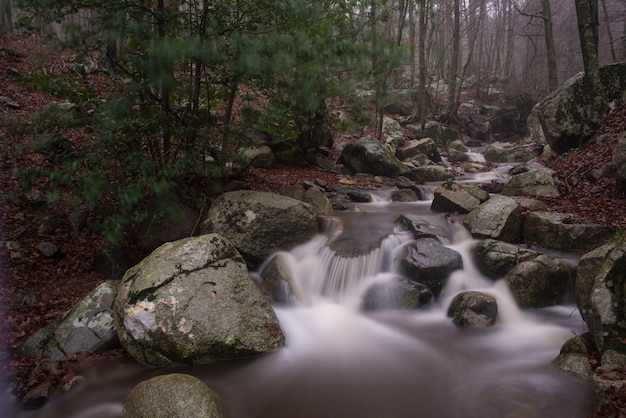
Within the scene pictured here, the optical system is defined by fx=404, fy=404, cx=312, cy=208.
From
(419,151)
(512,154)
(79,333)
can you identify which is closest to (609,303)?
(79,333)

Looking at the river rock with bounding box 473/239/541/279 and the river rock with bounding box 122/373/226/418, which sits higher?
the river rock with bounding box 473/239/541/279

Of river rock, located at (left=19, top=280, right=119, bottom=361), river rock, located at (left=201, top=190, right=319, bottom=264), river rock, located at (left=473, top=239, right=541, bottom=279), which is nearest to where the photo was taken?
river rock, located at (left=19, top=280, right=119, bottom=361)

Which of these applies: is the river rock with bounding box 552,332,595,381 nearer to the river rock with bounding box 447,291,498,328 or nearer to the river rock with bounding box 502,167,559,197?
the river rock with bounding box 447,291,498,328

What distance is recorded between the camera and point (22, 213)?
7.24 m

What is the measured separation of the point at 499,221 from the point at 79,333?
6509 millimetres

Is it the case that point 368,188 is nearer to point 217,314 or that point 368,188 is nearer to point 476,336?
point 476,336

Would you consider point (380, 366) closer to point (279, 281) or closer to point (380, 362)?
point (380, 362)

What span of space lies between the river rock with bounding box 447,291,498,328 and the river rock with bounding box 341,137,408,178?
761cm

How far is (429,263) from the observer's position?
6.20 meters

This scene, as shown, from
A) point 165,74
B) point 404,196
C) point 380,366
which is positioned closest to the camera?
point 380,366

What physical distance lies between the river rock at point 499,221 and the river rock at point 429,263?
98 centimetres

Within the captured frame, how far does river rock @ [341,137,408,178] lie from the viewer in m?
12.8

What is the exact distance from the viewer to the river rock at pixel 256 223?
6629mm

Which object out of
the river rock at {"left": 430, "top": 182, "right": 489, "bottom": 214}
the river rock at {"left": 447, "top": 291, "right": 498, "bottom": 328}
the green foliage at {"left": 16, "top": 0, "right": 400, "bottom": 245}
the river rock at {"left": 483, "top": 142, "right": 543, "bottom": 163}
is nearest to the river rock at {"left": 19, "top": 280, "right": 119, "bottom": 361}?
the green foliage at {"left": 16, "top": 0, "right": 400, "bottom": 245}
